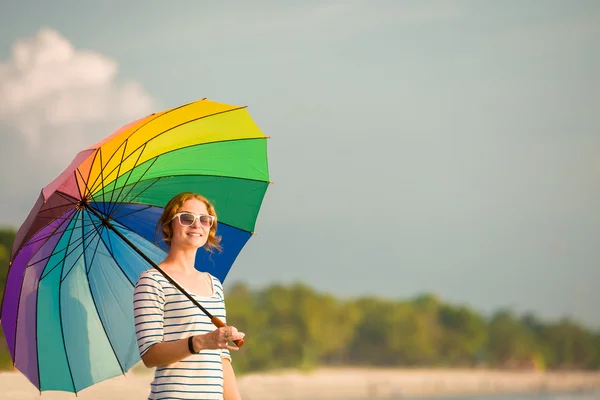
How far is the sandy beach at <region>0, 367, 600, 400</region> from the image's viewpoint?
29.3 meters

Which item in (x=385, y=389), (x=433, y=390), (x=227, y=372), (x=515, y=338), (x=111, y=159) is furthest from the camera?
(x=515, y=338)

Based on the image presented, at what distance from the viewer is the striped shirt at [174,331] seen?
3.35m

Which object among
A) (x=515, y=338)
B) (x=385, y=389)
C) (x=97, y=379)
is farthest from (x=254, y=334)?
(x=97, y=379)

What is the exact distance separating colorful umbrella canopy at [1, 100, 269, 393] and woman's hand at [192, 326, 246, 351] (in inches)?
44.8

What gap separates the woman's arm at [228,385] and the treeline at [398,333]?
3062cm

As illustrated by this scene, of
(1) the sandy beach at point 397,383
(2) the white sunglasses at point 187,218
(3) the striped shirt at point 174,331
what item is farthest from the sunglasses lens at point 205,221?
(1) the sandy beach at point 397,383

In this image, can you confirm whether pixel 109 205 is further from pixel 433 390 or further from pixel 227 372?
pixel 433 390

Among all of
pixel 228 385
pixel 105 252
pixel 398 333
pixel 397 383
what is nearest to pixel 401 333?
pixel 398 333

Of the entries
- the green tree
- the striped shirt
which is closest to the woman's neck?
the striped shirt

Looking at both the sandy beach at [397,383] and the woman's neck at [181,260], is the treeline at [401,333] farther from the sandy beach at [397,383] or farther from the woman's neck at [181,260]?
the woman's neck at [181,260]

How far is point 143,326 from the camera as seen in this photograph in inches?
132

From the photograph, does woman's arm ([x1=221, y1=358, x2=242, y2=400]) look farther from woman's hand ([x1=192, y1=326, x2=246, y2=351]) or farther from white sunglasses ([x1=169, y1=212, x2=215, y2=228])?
white sunglasses ([x1=169, y1=212, x2=215, y2=228])

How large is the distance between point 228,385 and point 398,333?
37709 millimetres

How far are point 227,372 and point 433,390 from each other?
1353 inches
